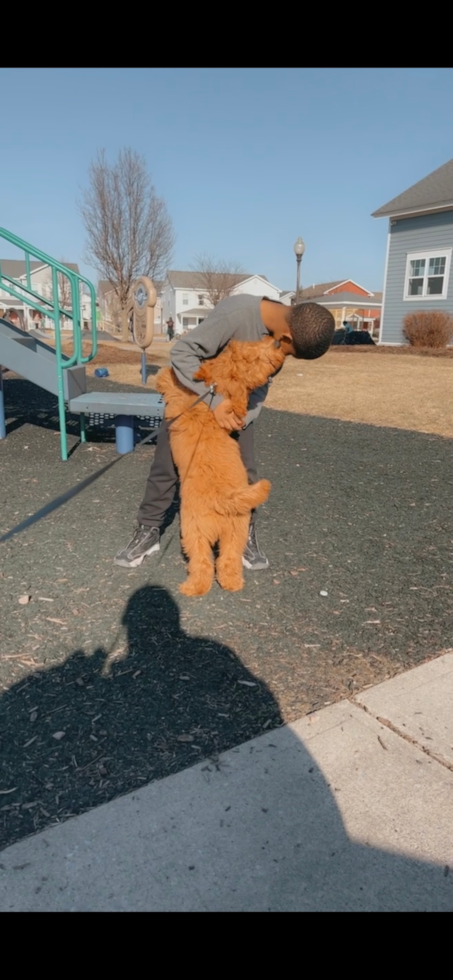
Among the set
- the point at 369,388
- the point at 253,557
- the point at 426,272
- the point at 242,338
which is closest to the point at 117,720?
the point at 253,557

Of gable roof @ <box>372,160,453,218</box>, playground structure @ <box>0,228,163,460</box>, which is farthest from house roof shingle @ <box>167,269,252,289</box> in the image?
playground structure @ <box>0,228,163,460</box>

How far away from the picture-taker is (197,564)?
3.36 m

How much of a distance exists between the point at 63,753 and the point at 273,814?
775 millimetres

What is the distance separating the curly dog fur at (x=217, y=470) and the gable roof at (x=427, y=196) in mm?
22298

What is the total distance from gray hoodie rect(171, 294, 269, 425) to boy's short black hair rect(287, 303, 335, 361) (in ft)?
0.79

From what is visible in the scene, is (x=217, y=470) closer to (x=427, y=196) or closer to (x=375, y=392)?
(x=375, y=392)

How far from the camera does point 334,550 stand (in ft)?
13.8

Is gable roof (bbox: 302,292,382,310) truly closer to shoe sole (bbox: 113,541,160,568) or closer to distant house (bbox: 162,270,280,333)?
distant house (bbox: 162,270,280,333)

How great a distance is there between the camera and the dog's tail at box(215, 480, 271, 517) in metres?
3.25

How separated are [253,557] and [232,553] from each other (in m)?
0.48

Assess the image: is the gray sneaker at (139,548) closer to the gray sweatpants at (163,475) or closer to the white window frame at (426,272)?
the gray sweatpants at (163,475)

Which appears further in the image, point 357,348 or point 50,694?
point 357,348
